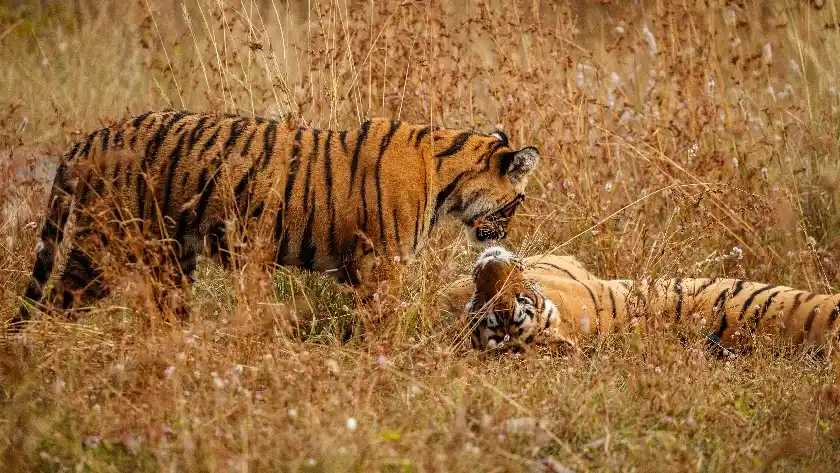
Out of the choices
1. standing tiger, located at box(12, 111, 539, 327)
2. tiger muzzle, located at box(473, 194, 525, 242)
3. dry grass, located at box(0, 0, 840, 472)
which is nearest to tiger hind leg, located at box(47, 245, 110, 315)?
standing tiger, located at box(12, 111, 539, 327)

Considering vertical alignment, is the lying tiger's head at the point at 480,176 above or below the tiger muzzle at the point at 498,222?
above

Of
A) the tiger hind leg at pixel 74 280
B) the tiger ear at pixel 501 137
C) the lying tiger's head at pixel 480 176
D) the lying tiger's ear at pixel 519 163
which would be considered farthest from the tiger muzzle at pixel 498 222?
the tiger hind leg at pixel 74 280

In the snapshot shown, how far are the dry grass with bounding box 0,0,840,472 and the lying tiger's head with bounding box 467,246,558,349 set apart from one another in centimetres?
15

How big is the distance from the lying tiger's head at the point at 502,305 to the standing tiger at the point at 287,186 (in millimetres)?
224

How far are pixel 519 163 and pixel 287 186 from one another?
1.05 metres

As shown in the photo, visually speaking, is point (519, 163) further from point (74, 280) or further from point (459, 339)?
point (74, 280)

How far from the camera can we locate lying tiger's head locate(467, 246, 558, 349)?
471 cm

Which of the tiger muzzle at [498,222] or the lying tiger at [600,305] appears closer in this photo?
the lying tiger at [600,305]

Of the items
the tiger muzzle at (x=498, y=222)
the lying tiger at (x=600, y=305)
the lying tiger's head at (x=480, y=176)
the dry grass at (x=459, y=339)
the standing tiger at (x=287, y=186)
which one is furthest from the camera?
the tiger muzzle at (x=498, y=222)

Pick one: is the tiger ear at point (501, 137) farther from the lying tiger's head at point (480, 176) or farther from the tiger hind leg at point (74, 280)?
the tiger hind leg at point (74, 280)

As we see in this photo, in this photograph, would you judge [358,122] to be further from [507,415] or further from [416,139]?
[507,415]

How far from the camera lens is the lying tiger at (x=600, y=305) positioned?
15.5 feet

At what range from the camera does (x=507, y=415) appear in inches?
140

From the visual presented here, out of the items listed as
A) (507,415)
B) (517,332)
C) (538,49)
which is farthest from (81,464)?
(538,49)
